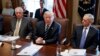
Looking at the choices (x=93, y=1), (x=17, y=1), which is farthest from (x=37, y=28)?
(x=17, y=1)

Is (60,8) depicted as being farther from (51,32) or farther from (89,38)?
(89,38)

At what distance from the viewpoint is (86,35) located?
346 centimetres

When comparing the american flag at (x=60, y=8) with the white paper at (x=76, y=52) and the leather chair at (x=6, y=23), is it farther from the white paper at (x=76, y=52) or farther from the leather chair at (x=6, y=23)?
the white paper at (x=76, y=52)

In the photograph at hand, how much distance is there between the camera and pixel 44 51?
9.62 feet

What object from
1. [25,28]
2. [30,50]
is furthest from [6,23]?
[30,50]

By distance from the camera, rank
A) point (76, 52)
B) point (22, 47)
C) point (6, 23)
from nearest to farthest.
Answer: point (76, 52) → point (22, 47) → point (6, 23)

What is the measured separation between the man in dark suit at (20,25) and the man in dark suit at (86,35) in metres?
1.07

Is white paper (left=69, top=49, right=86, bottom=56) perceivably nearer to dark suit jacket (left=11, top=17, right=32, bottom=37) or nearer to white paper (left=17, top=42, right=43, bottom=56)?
white paper (left=17, top=42, right=43, bottom=56)

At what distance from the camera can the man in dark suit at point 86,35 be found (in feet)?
11.2

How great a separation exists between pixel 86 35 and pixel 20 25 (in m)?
1.46

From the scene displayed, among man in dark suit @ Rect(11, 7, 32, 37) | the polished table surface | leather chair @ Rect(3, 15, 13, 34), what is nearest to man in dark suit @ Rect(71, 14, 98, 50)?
the polished table surface

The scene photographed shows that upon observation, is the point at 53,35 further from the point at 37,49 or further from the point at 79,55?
the point at 79,55

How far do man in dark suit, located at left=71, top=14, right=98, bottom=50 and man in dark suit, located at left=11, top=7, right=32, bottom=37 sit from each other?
42.2 inches

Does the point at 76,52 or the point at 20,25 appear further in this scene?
the point at 20,25
